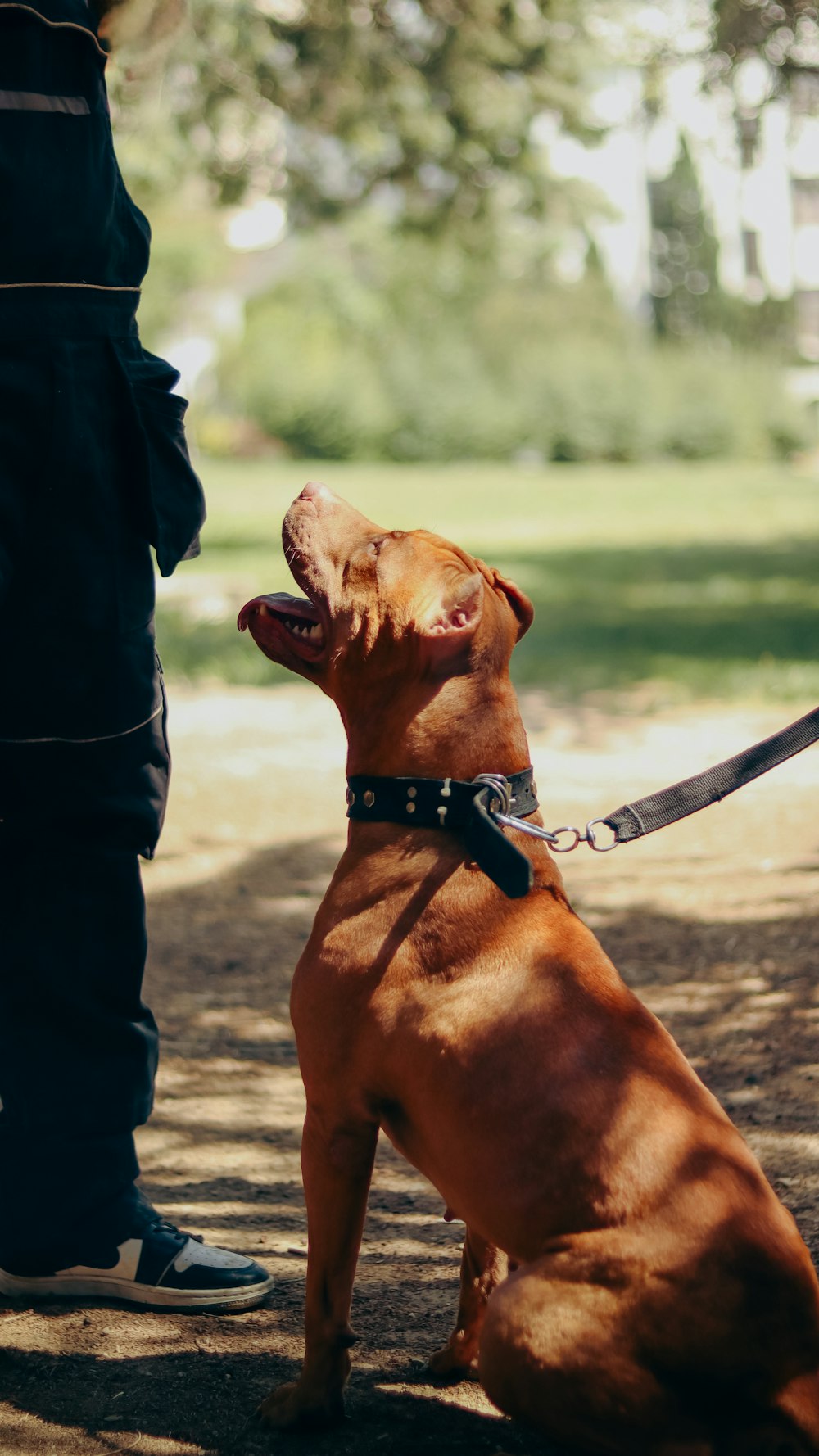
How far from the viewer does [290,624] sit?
8.89 ft

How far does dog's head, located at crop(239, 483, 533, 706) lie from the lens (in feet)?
8.53

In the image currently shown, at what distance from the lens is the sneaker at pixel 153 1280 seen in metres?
3.16

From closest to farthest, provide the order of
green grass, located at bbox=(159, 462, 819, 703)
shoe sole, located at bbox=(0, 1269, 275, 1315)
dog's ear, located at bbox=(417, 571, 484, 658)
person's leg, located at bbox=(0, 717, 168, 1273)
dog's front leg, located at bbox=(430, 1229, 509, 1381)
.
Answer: dog's ear, located at bbox=(417, 571, 484, 658) < dog's front leg, located at bbox=(430, 1229, 509, 1381) < person's leg, located at bbox=(0, 717, 168, 1273) < shoe sole, located at bbox=(0, 1269, 275, 1315) < green grass, located at bbox=(159, 462, 819, 703)

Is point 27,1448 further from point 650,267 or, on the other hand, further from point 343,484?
point 650,267

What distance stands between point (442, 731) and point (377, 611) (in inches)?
9.6

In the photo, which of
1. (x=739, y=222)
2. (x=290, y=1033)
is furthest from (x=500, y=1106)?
(x=739, y=222)

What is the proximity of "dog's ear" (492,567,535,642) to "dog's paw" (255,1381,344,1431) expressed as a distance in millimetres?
1412

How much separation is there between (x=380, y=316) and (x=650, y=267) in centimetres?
1022

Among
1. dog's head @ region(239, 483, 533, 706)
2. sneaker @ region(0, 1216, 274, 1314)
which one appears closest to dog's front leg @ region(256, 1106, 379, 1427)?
sneaker @ region(0, 1216, 274, 1314)

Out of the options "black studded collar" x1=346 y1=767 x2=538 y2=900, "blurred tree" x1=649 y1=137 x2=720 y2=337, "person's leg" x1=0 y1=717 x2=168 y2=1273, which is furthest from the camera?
"blurred tree" x1=649 y1=137 x2=720 y2=337


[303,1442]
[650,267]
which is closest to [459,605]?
[303,1442]

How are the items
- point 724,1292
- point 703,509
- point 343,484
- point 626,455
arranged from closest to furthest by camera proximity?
point 724,1292
point 703,509
point 343,484
point 626,455

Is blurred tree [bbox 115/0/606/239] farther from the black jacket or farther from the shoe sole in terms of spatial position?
the shoe sole

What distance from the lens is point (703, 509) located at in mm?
23891
